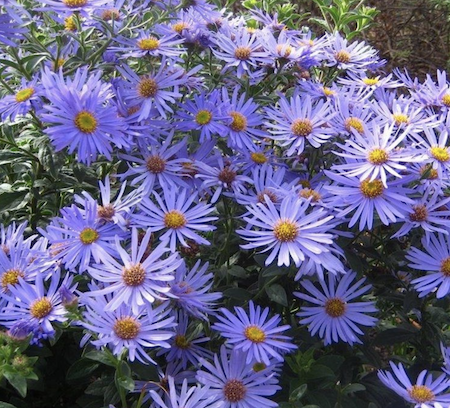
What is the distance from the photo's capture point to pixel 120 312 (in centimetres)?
121

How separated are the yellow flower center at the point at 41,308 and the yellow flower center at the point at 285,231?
43 centimetres

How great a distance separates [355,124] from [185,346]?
1.93 feet

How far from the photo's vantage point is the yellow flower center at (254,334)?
49.5 inches

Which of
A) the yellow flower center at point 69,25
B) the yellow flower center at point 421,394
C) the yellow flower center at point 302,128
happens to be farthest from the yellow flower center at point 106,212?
the yellow flower center at point 421,394

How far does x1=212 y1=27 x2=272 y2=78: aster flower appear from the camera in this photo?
166cm

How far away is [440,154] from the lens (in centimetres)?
142

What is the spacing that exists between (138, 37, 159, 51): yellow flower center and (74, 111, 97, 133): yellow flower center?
0.28 metres

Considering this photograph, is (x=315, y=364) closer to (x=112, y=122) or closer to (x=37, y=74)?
(x=112, y=122)

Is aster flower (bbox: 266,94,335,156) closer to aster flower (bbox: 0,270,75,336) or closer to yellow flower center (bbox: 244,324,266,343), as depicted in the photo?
yellow flower center (bbox: 244,324,266,343)

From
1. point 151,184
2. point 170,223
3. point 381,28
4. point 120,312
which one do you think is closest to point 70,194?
point 151,184

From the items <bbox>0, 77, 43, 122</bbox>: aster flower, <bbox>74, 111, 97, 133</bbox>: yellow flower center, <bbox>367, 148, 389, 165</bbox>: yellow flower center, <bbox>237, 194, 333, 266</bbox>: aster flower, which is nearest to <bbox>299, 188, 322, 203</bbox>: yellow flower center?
<bbox>237, 194, 333, 266</bbox>: aster flower

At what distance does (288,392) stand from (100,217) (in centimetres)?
50

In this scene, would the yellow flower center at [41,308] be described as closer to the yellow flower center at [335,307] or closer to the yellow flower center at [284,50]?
the yellow flower center at [335,307]

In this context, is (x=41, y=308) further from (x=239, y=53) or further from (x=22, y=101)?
(x=239, y=53)
